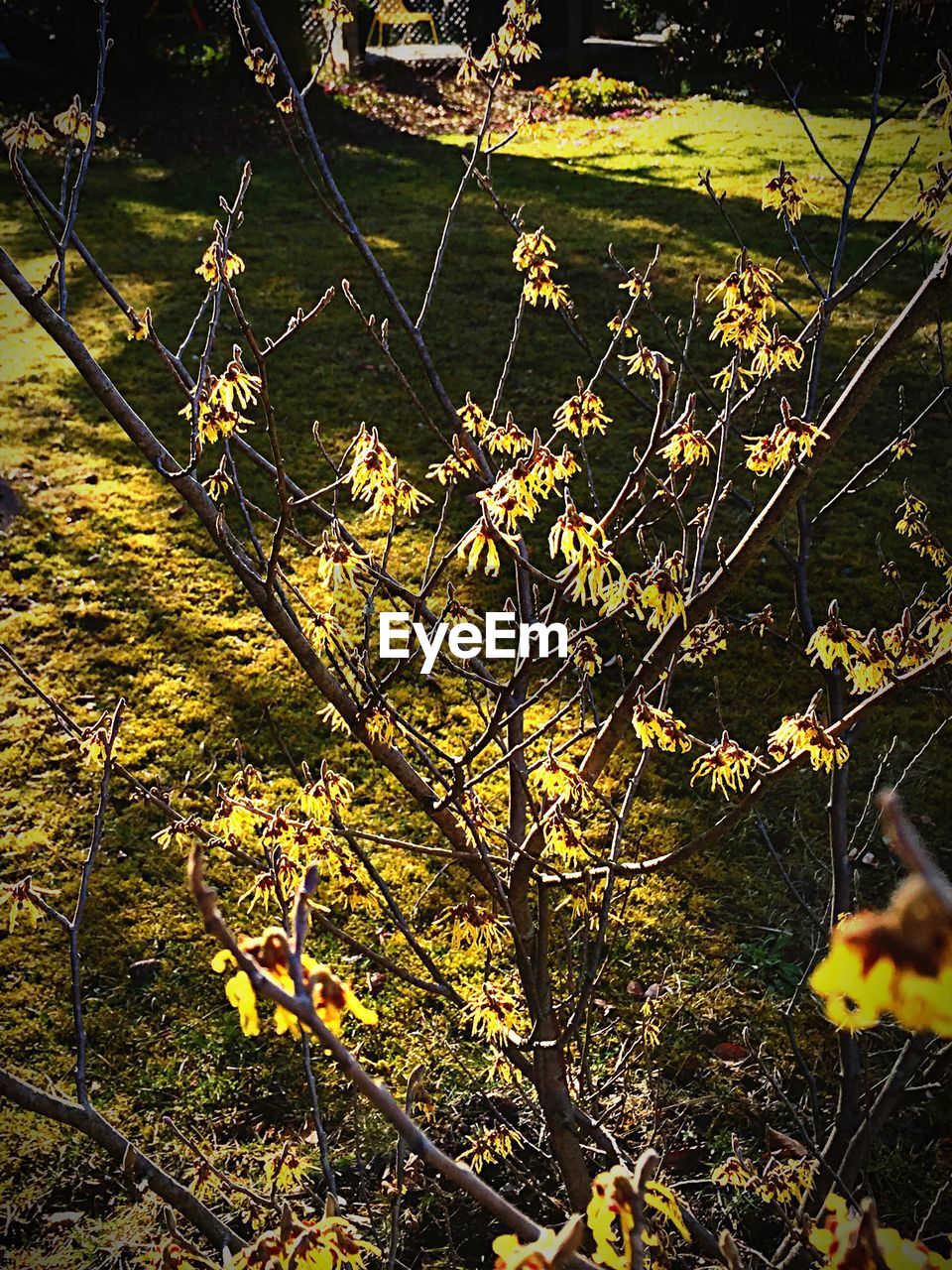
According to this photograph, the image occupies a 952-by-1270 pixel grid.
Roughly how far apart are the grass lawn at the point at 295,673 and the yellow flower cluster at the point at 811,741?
0.92m

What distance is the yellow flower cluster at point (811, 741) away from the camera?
68.2 inches

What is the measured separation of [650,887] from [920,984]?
2855mm

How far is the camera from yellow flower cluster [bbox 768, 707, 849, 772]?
1.73m

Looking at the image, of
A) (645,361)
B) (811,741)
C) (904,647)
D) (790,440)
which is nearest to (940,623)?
(904,647)

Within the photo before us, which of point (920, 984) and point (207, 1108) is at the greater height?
point (920, 984)

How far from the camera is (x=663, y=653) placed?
1.69 metres

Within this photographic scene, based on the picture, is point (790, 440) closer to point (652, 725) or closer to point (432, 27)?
point (652, 725)

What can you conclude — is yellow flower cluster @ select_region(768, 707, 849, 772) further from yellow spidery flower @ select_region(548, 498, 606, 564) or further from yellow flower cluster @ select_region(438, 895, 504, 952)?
yellow flower cluster @ select_region(438, 895, 504, 952)

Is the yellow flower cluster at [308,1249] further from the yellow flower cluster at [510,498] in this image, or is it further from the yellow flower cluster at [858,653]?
the yellow flower cluster at [858,653]

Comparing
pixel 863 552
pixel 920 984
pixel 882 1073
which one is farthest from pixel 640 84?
pixel 920 984

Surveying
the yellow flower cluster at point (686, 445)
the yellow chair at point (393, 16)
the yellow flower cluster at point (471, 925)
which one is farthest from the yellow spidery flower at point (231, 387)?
the yellow chair at point (393, 16)

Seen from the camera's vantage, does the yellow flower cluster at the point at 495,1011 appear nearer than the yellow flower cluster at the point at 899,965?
No

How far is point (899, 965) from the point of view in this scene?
26.0 inches

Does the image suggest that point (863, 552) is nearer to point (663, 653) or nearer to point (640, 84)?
point (663, 653)
